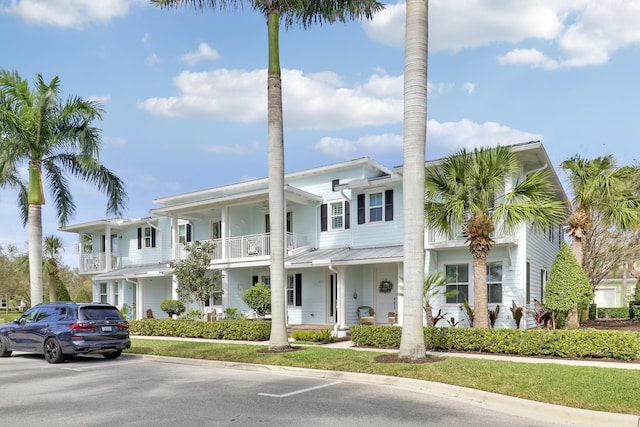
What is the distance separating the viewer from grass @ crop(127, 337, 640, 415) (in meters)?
8.62

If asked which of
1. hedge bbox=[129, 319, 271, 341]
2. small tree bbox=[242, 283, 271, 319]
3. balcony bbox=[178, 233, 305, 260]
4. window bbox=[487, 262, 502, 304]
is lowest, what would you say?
hedge bbox=[129, 319, 271, 341]

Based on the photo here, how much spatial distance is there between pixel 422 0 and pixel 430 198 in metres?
6.53

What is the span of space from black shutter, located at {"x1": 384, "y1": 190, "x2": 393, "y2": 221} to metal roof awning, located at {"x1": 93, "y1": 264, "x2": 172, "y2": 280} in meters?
11.7

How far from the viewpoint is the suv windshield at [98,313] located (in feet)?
49.3

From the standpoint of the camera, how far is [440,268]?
2119 cm

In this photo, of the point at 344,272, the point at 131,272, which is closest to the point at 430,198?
the point at 344,272

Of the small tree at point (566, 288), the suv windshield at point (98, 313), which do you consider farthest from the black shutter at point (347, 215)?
the suv windshield at point (98, 313)

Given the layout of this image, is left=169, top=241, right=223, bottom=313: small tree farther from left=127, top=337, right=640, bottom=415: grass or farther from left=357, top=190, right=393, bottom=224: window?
left=127, top=337, right=640, bottom=415: grass

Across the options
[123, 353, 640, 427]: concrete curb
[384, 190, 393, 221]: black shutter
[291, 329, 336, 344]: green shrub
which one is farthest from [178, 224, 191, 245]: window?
[123, 353, 640, 427]: concrete curb

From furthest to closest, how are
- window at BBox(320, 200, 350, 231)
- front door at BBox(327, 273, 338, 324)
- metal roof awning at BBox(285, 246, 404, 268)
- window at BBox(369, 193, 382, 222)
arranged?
window at BBox(320, 200, 350, 231)
front door at BBox(327, 273, 338, 324)
window at BBox(369, 193, 382, 222)
metal roof awning at BBox(285, 246, 404, 268)

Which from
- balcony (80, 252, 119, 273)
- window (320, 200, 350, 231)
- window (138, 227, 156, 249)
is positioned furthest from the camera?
balcony (80, 252, 119, 273)

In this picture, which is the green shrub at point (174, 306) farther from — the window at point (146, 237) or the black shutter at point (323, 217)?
the window at point (146, 237)

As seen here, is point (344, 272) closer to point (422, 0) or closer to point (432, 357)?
point (432, 357)

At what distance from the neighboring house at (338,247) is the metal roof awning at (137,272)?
0.12 metres
